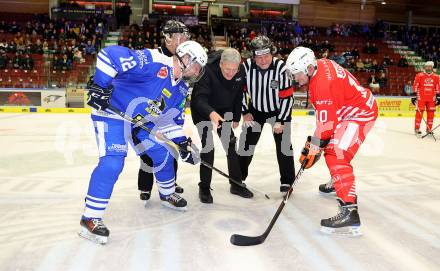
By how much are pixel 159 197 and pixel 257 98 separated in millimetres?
1376

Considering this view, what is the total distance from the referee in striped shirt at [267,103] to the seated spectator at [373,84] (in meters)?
10.6

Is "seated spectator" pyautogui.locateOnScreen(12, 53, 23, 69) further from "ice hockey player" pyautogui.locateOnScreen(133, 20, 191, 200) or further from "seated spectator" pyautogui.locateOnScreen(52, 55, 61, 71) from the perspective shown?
"ice hockey player" pyautogui.locateOnScreen(133, 20, 191, 200)

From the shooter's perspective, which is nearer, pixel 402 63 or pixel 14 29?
pixel 14 29

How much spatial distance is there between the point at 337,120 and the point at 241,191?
1.41 m

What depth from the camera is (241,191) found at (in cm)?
414

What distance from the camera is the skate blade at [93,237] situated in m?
2.86

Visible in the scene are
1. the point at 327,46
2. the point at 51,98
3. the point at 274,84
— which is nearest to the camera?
the point at 274,84

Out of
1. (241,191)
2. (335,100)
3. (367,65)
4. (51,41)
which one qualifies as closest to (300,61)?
(335,100)

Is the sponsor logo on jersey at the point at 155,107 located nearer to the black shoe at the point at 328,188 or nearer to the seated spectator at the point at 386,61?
the black shoe at the point at 328,188

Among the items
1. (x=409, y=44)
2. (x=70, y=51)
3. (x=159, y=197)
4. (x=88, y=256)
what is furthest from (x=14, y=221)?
(x=409, y=44)

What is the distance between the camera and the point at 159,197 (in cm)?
393

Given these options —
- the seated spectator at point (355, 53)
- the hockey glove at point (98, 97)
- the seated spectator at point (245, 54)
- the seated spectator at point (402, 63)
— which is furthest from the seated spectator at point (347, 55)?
the hockey glove at point (98, 97)

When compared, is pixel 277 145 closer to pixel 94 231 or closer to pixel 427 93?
pixel 94 231

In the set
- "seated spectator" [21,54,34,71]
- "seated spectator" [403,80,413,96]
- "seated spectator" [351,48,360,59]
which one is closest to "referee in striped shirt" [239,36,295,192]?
"seated spectator" [21,54,34,71]
